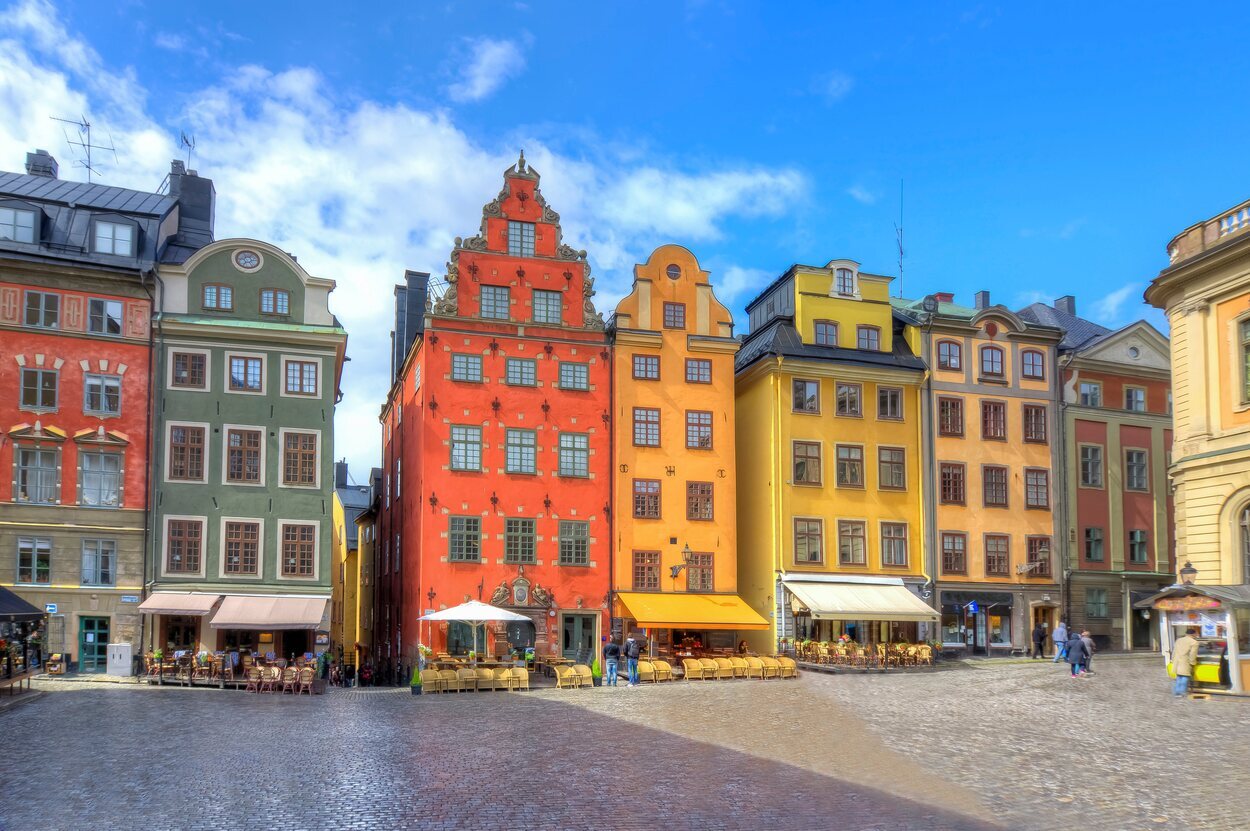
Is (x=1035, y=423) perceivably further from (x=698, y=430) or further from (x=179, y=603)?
(x=179, y=603)

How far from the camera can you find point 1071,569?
49562mm

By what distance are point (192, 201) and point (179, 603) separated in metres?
17.4

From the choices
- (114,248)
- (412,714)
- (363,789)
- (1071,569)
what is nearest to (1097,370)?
(1071,569)

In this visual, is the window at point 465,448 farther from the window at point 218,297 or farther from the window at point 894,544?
the window at point 894,544

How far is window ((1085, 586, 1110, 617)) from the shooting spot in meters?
49.7

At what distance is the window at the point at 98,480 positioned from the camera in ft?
131

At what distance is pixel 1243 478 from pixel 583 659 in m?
22.1

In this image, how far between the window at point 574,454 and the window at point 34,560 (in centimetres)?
1725

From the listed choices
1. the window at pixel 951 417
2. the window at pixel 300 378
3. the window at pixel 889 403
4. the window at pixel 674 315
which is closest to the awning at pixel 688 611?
the window at pixel 889 403

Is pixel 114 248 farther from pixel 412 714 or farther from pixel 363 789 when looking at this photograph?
pixel 363 789

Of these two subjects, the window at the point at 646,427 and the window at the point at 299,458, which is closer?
the window at the point at 299,458

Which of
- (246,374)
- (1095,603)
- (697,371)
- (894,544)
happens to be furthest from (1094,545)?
(246,374)

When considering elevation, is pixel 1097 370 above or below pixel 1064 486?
above

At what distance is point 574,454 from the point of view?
4438 centimetres
